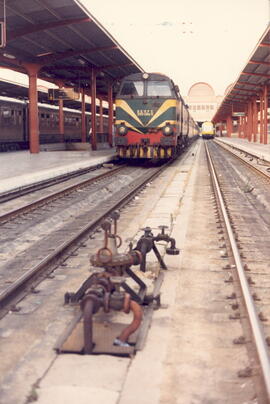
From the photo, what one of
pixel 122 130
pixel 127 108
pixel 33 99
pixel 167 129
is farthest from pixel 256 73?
pixel 33 99

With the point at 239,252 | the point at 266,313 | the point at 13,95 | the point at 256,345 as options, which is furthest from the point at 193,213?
the point at 13,95

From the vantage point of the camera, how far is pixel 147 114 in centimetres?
2044

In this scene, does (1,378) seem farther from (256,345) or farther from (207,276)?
(207,276)

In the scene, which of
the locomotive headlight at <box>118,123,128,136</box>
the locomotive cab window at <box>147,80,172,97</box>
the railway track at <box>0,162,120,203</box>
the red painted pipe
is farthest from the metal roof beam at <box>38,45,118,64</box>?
the red painted pipe

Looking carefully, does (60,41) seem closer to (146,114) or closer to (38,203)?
(146,114)

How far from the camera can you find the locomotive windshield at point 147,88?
20.5 m

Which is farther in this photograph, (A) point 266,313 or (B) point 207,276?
(B) point 207,276

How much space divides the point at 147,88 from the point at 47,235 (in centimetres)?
1373

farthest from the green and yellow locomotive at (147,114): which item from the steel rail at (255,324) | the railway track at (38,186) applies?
the steel rail at (255,324)

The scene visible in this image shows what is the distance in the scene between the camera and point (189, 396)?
10.3 feet

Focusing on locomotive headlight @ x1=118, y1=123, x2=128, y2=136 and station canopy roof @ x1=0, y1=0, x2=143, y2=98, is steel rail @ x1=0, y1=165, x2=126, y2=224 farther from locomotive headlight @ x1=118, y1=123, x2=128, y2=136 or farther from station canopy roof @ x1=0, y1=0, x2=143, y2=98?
station canopy roof @ x1=0, y1=0, x2=143, y2=98

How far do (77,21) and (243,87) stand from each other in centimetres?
2487

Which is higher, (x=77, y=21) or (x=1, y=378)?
(x=77, y=21)

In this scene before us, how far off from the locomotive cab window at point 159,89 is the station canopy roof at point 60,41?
2953 mm
